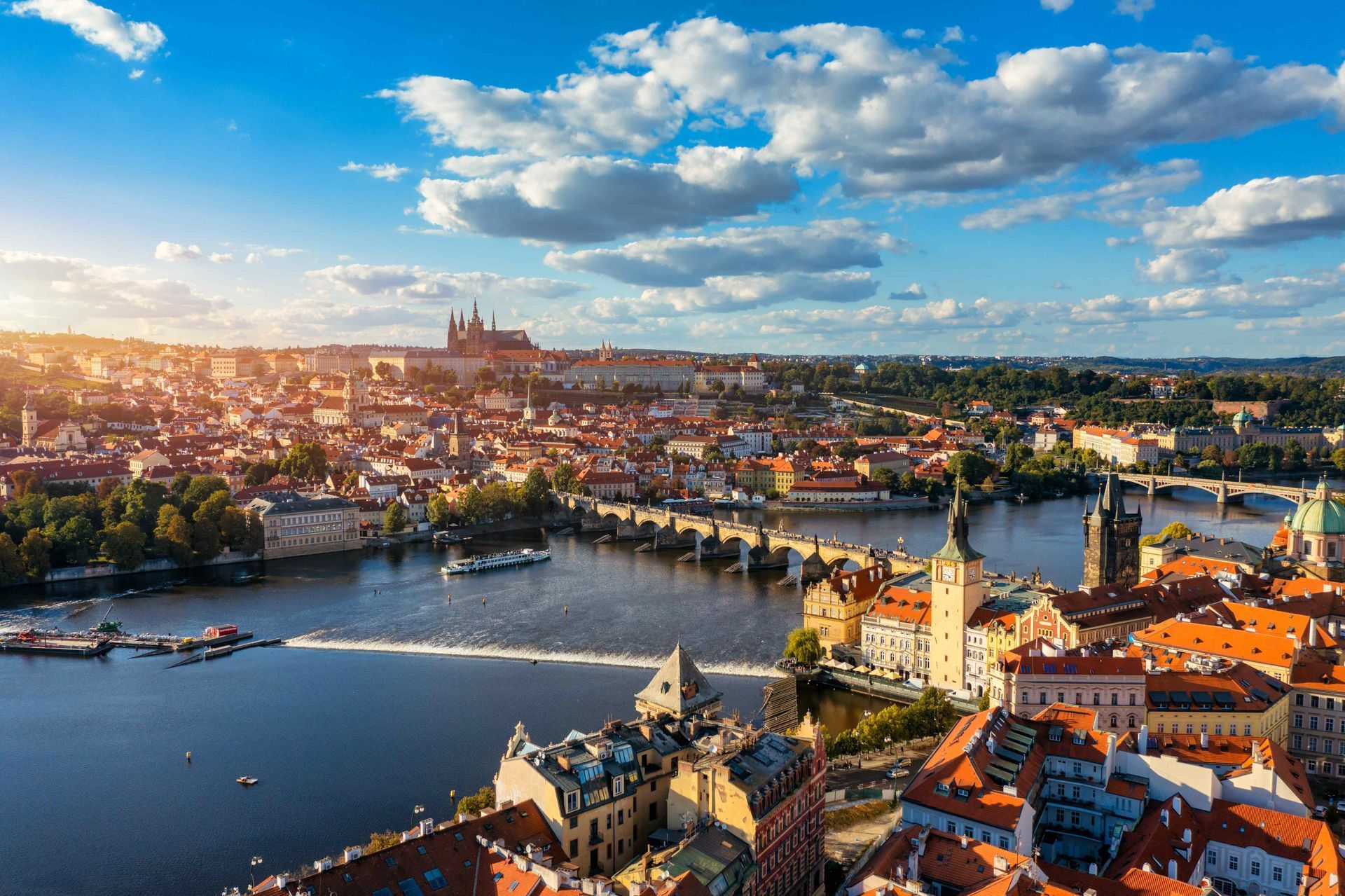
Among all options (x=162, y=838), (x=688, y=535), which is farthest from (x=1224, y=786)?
(x=688, y=535)

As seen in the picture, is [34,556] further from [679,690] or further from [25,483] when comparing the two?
[679,690]

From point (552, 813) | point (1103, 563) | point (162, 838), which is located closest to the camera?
point (552, 813)

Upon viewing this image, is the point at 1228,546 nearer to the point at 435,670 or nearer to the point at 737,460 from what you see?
the point at 435,670

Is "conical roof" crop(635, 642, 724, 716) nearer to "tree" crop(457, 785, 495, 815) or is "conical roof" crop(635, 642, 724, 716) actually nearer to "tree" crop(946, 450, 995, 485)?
"tree" crop(457, 785, 495, 815)

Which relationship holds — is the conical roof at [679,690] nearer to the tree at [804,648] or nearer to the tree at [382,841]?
the tree at [382,841]

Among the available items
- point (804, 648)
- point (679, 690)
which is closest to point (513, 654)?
point (804, 648)

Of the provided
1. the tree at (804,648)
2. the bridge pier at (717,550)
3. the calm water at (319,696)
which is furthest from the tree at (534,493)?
the tree at (804,648)
